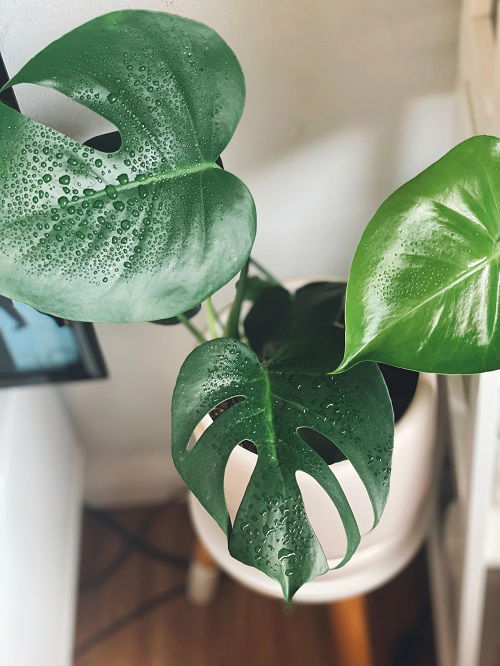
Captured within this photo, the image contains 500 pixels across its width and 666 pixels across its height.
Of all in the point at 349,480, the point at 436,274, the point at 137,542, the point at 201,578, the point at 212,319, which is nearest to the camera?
the point at 436,274

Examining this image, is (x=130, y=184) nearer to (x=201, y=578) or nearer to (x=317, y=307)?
(x=317, y=307)

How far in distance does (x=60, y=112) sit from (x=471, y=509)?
0.53 metres

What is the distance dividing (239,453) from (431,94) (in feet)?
Result: 1.33

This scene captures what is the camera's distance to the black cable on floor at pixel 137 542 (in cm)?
126

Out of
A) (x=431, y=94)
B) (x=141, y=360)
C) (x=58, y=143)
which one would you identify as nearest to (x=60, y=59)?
(x=58, y=143)

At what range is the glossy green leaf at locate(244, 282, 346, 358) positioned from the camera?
2.38 feet

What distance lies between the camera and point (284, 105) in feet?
2.57

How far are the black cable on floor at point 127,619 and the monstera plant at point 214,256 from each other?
729mm

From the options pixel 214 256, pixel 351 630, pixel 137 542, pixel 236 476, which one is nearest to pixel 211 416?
pixel 236 476

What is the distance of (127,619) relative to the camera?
1.21 meters

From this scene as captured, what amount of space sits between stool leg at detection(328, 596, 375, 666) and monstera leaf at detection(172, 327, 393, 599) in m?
0.40

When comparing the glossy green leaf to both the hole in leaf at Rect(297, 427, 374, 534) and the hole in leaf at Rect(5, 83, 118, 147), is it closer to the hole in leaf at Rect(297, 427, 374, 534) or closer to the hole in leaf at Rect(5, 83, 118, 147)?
the hole in leaf at Rect(297, 427, 374, 534)

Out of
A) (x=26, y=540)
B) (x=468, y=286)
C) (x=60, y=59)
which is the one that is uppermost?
(x=60, y=59)

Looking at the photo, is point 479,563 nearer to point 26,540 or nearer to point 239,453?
point 239,453
